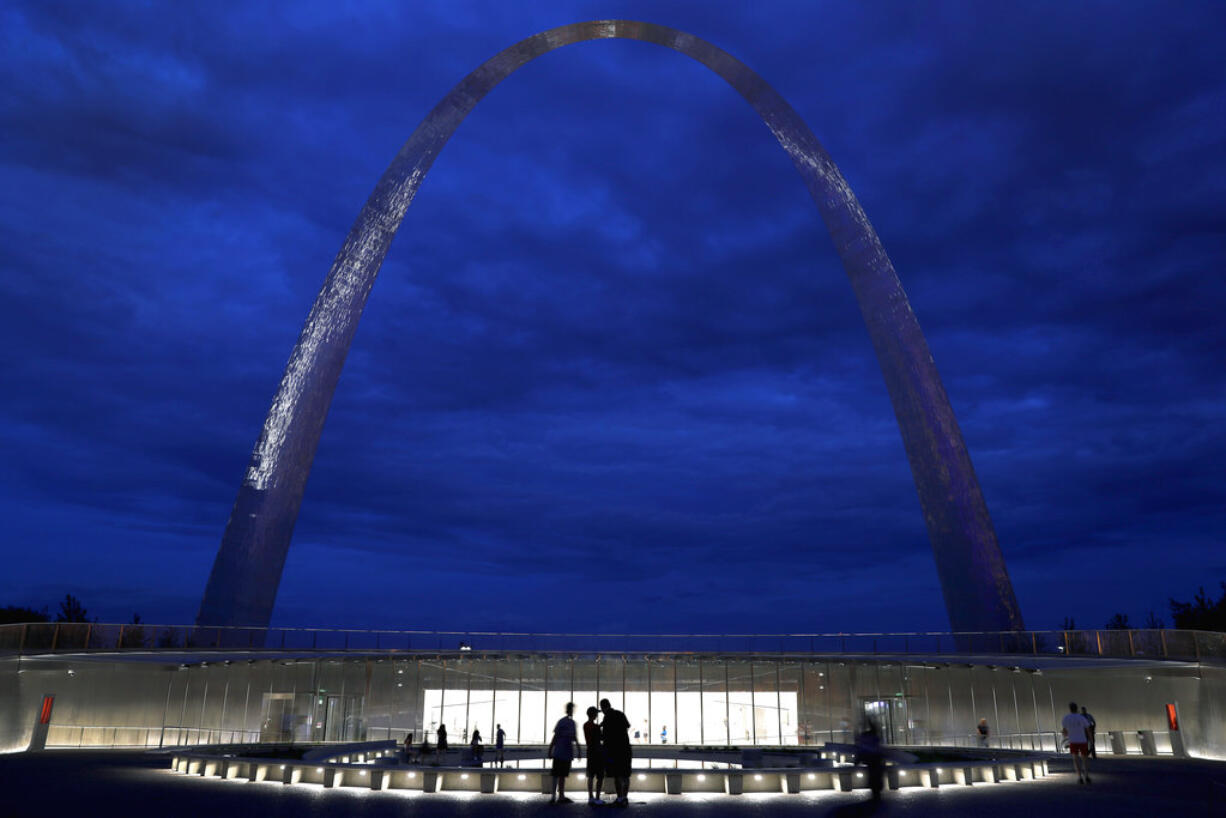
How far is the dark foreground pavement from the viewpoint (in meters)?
11.6

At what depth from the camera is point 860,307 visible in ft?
120

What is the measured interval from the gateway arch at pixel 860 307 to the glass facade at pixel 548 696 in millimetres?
3706

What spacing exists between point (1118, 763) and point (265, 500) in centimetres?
2886

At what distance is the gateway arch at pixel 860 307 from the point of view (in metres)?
32.6

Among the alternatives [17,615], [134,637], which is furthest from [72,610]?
[134,637]

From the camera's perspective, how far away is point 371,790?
48.5ft

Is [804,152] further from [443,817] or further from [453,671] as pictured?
[443,817]

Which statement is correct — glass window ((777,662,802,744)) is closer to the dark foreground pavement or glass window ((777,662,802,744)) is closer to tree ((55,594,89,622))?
the dark foreground pavement

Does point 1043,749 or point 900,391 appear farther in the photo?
point 900,391

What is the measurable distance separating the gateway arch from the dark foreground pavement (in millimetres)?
15640

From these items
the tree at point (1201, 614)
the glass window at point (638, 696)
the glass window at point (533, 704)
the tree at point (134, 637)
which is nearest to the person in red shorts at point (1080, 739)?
the glass window at point (638, 696)

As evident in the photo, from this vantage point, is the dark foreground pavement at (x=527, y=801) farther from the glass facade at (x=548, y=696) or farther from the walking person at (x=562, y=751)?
the glass facade at (x=548, y=696)

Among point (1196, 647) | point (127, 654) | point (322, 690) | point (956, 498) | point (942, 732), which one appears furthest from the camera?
point (956, 498)

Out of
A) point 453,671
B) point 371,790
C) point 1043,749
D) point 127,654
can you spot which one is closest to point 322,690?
point 453,671
